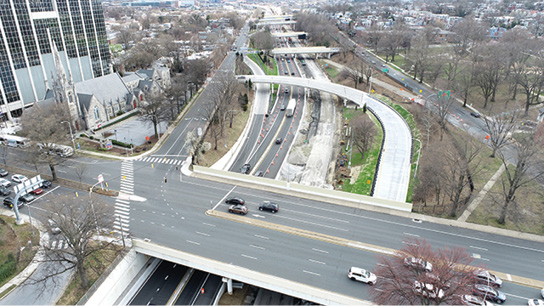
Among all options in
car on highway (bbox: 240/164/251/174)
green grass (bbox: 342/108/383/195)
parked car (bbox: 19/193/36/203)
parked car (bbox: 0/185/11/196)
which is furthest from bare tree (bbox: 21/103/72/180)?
green grass (bbox: 342/108/383/195)

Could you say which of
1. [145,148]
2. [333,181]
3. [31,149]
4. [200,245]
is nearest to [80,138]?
[145,148]

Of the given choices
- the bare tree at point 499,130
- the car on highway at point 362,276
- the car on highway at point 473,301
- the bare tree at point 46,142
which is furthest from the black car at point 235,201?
the bare tree at point 499,130

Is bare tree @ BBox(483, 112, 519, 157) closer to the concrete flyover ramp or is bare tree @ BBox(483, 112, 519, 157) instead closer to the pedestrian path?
the concrete flyover ramp

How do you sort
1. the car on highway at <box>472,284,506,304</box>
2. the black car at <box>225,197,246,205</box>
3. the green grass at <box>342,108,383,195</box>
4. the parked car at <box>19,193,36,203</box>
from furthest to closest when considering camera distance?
the green grass at <box>342,108,383,195</box> < the parked car at <box>19,193,36,203</box> < the black car at <box>225,197,246,205</box> < the car on highway at <box>472,284,506,304</box>

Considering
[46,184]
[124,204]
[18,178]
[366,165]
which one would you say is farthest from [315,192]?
[18,178]

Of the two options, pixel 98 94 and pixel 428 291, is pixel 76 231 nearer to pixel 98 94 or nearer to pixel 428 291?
pixel 428 291
